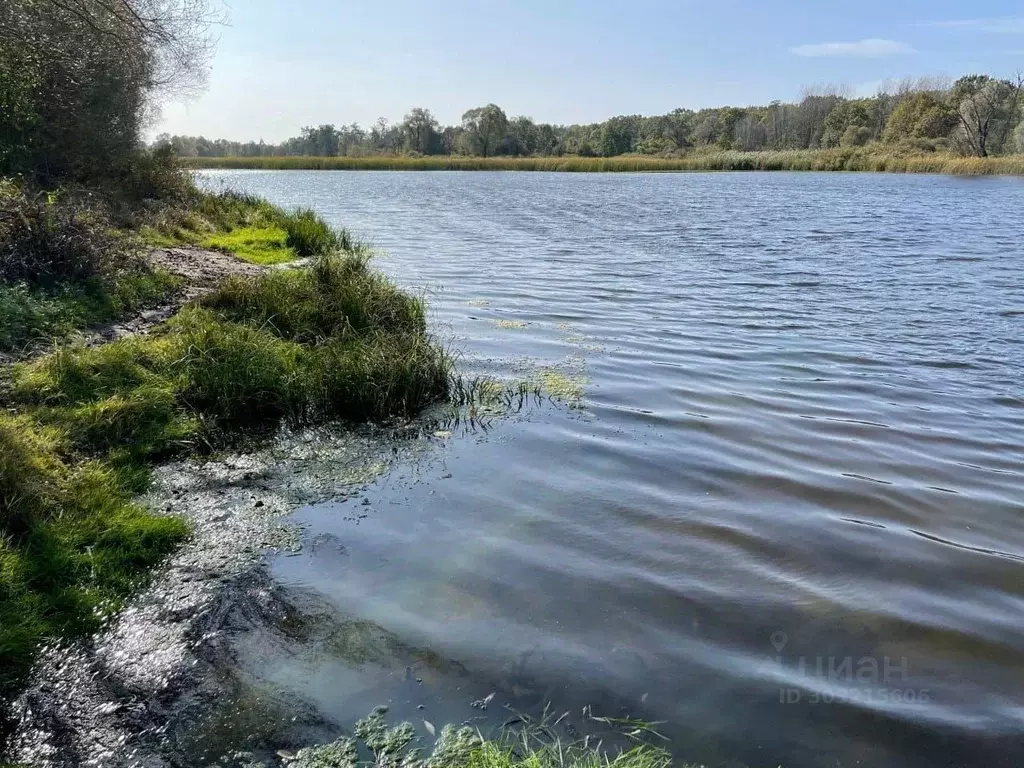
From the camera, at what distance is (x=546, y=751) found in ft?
9.48

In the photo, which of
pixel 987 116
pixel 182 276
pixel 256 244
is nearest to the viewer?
pixel 182 276

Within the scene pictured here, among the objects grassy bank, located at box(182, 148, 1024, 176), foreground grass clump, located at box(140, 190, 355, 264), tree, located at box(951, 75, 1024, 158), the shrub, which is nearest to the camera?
the shrub

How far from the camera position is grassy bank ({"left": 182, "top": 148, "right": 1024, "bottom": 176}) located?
48.9 m

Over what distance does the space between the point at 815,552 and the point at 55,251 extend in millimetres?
8486

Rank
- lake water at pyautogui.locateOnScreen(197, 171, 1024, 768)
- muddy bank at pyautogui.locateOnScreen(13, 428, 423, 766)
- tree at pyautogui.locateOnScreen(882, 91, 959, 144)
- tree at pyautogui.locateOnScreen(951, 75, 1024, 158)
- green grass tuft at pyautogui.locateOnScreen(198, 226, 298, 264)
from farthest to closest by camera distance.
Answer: tree at pyautogui.locateOnScreen(882, 91, 959, 144), tree at pyautogui.locateOnScreen(951, 75, 1024, 158), green grass tuft at pyautogui.locateOnScreen(198, 226, 298, 264), lake water at pyautogui.locateOnScreen(197, 171, 1024, 768), muddy bank at pyautogui.locateOnScreen(13, 428, 423, 766)

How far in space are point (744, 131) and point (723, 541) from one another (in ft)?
348

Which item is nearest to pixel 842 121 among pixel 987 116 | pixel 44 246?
pixel 987 116

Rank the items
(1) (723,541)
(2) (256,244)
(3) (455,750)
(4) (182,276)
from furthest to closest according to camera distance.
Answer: (2) (256,244) < (4) (182,276) < (1) (723,541) < (3) (455,750)

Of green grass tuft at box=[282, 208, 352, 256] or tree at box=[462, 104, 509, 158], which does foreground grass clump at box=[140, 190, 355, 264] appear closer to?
green grass tuft at box=[282, 208, 352, 256]

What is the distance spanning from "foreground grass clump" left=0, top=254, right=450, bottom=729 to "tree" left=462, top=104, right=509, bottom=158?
3984 inches

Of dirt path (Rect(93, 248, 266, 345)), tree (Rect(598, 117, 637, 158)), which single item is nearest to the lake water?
dirt path (Rect(93, 248, 266, 345))

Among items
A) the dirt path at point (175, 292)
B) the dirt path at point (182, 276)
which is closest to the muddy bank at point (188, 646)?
the dirt path at point (175, 292)

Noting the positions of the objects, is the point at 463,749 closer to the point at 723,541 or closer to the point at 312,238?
the point at 723,541

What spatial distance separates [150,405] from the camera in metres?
5.82
